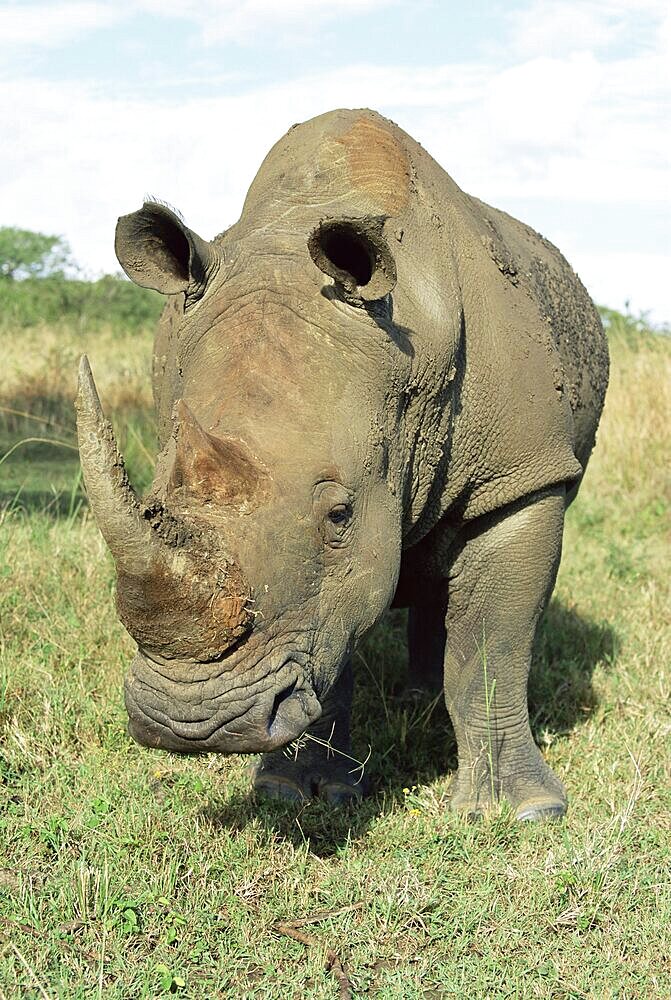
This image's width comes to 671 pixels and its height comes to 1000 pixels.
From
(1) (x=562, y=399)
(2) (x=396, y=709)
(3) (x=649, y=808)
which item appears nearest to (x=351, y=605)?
(1) (x=562, y=399)

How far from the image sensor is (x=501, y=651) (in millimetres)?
4574

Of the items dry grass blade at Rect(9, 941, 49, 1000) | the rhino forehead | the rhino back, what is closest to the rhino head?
the rhino forehead

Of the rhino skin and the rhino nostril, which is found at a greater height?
the rhino skin

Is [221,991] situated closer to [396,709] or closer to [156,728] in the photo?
[156,728]

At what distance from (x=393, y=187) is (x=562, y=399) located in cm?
98

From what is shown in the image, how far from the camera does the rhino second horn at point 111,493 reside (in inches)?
119

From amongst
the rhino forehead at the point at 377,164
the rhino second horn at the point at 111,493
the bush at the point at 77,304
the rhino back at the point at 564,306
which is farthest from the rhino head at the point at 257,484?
the bush at the point at 77,304

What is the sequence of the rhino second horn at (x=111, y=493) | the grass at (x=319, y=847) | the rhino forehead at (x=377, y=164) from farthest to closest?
1. the rhino forehead at (x=377, y=164)
2. the grass at (x=319, y=847)
3. the rhino second horn at (x=111, y=493)

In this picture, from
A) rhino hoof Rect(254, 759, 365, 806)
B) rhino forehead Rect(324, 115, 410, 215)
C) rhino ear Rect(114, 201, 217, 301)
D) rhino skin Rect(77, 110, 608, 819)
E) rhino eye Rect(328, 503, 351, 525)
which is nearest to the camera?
rhino skin Rect(77, 110, 608, 819)

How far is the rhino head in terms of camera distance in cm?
311

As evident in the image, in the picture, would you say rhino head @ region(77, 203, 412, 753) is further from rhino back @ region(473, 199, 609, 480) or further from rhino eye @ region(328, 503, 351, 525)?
rhino back @ region(473, 199, 609, 480)

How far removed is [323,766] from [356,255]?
2034 mm

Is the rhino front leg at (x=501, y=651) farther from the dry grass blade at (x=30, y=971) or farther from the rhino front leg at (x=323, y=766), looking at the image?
the dry grass blade at (x=30, y=971)

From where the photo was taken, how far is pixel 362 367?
12.0ft
